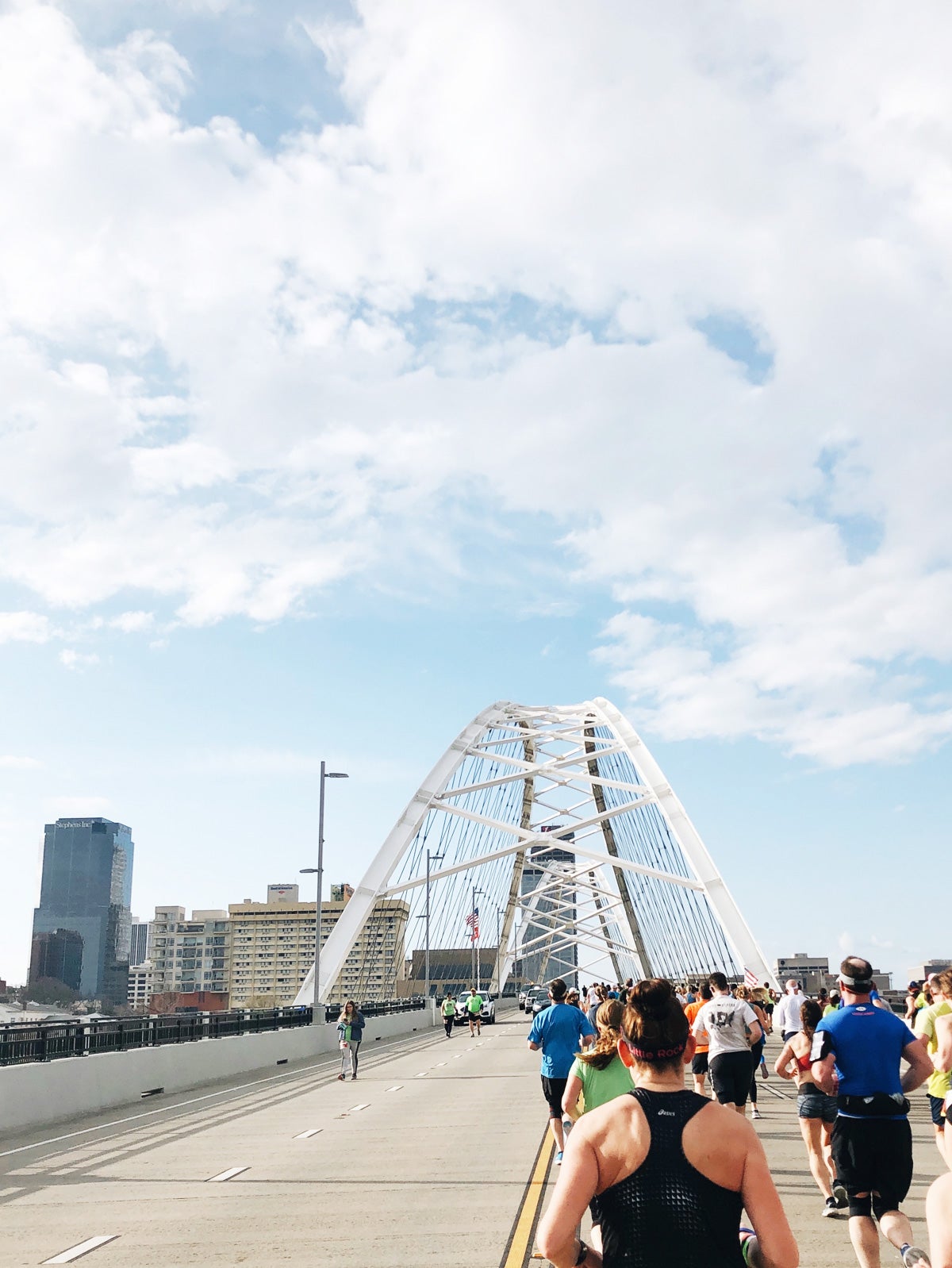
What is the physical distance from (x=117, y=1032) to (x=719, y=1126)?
2069cm

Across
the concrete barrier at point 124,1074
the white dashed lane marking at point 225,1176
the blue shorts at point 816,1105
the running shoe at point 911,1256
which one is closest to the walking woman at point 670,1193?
the running shoe at point 911,1256

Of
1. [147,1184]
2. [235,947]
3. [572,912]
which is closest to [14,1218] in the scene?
[147,1184]

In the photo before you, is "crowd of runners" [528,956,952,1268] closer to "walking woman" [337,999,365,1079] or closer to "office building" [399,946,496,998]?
"walking woman" [337,999,365,1079]

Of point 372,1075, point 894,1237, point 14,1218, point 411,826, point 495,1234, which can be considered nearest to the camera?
point 894,1237

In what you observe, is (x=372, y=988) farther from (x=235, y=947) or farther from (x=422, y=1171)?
(x=422, y=1171)

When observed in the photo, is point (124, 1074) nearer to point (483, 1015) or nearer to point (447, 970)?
point (483, 1015)

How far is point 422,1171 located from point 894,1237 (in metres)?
6.37

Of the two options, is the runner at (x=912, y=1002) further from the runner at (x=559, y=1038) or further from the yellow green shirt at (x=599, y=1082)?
the yellow green shirt at (x=599, y=1082)

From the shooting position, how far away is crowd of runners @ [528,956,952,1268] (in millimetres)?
3322

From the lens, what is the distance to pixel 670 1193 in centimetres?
333

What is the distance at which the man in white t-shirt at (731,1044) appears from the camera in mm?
11258

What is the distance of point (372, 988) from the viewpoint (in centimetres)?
14888

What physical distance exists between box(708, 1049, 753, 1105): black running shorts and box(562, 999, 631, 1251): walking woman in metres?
3.96

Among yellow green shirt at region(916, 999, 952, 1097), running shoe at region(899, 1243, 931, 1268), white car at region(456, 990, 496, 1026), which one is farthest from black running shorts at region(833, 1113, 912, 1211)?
white car at region(456, 990, 496, 1026)
